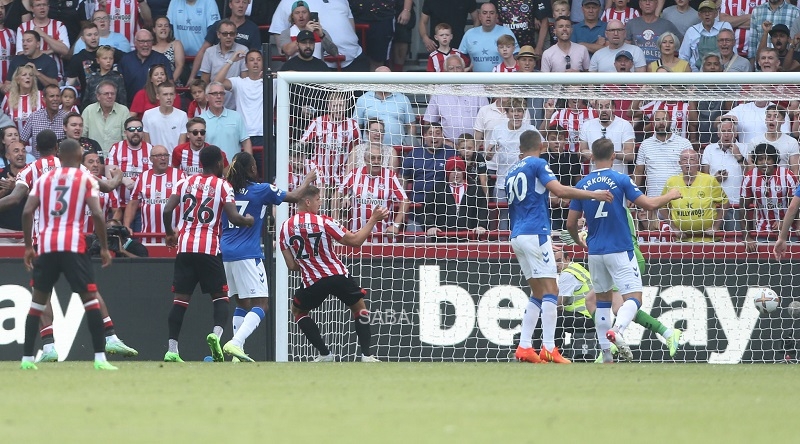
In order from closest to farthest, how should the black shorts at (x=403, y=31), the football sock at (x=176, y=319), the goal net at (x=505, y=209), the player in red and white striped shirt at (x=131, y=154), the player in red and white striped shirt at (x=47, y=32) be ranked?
the football sock at (x=176, y=319) < the goal net at (x=505, y=209) < the player in red and white striped shirt at (x=131, y=154) < the player in red and white striped shirt at (x=47, y=32) < the black shorts at (x=403, y=31)

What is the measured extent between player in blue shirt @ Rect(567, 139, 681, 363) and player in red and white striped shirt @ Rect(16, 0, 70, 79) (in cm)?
888

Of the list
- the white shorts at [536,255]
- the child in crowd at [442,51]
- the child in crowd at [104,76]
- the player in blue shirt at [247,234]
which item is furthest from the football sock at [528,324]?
the child in crowd at [104,76]

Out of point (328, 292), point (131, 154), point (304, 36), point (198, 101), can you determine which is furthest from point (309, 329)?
point (304, 36)

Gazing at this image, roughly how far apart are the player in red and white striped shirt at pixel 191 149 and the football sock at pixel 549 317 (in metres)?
5.18

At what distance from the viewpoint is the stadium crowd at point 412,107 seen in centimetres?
1448

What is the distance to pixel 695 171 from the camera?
1452 cm

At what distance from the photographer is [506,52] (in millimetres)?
16938

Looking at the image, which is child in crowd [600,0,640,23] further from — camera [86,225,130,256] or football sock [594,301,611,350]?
camera [86,225,130,256]

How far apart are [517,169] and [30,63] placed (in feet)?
26.1

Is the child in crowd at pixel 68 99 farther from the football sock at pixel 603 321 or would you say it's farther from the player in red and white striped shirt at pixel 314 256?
the football sock at pixel 603 321

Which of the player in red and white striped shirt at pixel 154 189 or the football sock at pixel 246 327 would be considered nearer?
the football sock at pixel 246 327

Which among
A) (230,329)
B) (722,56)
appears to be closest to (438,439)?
(230,329)

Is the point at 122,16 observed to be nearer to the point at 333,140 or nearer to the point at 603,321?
the point at 333,140

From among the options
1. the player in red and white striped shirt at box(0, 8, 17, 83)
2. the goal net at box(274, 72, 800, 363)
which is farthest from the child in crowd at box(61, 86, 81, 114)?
the goal net at box(274, 72, 800, 363)
